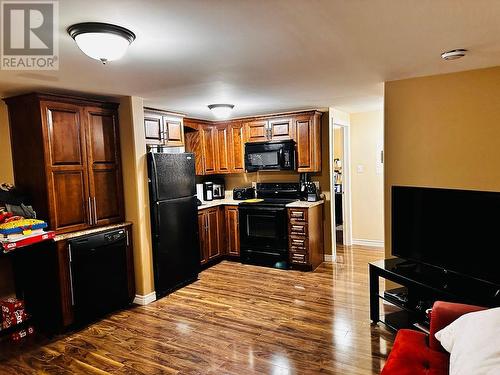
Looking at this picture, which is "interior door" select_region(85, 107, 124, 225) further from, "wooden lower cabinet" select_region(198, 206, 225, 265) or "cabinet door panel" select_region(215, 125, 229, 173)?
"cabinet door panel" select_region(215, 125, 229, 173)

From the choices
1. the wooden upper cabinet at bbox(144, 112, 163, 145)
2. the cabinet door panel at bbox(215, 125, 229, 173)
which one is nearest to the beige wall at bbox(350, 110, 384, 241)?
the cabinet door panel at bbox(215, 125, 229, 173)

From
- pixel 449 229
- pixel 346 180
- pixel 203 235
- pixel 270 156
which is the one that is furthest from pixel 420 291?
pixel 346 180

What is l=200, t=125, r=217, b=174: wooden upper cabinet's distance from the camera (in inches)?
218

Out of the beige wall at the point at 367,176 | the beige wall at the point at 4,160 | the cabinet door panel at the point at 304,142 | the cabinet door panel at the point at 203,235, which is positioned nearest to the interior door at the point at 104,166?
the beige wall at the point at 4,160

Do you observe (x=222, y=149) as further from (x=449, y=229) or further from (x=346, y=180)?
(x=449, y=229)

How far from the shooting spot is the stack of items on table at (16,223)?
281 centimetres

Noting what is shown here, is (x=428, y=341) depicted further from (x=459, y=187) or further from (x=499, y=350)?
(x=459, y=187)

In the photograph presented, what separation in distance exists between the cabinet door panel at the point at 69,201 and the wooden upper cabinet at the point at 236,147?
8.44 feet

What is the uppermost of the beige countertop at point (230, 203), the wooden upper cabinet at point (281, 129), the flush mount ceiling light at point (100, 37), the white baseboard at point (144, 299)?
the flush mount ceiling light at point (100, 37)

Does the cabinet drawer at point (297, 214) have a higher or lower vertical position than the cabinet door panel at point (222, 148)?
lower

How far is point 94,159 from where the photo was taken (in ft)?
11.6

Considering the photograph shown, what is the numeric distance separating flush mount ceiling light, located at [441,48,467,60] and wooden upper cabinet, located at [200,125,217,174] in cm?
372

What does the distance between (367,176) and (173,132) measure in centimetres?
327

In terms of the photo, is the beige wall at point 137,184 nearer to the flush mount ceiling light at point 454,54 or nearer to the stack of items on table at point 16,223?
the stack of items on table at point 16,223
